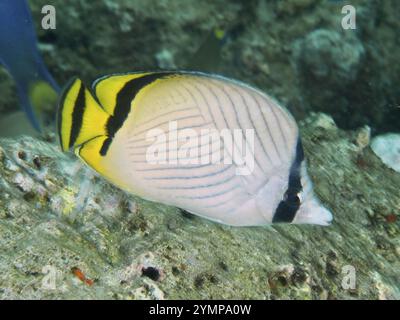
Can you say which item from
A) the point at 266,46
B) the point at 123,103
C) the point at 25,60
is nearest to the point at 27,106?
the point at 25,60

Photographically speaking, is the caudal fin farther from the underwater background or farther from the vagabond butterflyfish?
the underwater background

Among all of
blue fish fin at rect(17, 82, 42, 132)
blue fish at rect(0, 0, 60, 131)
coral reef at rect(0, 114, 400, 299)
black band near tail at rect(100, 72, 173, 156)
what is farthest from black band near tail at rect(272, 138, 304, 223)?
blue fish fin at rect(17, 82, 42, 132)

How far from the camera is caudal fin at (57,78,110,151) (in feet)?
4.38

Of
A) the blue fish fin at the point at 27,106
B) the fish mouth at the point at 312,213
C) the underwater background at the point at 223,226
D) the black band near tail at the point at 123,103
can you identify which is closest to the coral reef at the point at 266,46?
the underwater background at the point at 223,226

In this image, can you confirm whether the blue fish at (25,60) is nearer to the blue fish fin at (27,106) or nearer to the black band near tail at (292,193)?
the blue fish fin at (27,106)

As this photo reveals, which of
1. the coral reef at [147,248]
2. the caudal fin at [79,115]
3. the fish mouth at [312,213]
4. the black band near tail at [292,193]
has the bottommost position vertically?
the coral reef at [147,248]

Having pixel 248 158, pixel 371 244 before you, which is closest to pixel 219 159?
pixel 248 158

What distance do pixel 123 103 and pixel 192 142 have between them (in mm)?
254

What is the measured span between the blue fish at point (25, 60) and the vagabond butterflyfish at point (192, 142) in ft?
8.04

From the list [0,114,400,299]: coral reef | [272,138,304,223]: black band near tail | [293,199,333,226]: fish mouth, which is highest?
[272,138,304,223]: black band near tail

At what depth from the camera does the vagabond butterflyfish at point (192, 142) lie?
4.45 feet

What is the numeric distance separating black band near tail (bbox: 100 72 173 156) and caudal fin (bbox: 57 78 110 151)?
22 mm

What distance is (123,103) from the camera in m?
1.36
